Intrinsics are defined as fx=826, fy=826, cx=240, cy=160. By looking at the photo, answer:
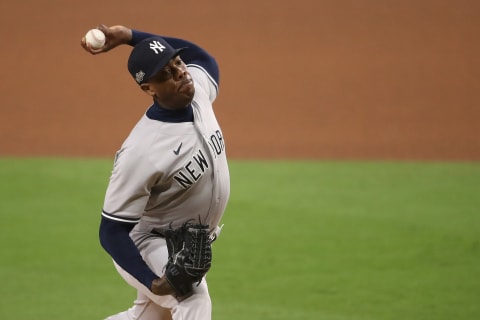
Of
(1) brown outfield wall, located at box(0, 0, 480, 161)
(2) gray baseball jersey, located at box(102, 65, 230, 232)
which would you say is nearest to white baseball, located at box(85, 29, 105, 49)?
(2) gray baseball jersey, located at box(102, 65, 230, 232)

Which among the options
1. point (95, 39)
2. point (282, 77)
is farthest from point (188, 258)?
point (282, 77)

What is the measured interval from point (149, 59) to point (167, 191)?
0.65m

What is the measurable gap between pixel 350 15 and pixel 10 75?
613cm

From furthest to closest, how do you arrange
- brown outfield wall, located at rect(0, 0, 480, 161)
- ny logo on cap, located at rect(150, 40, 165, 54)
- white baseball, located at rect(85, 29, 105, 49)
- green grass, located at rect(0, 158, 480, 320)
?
1. brown outfield wall, located at rect(0, 0, 480, 161)
2. green grass, located at rect(0, 158, 480, 320)
3. white baseball, located at rect(85, 29, 105, 49)
4. ny logo on cap, located at rect(150, 40, 165, 54)

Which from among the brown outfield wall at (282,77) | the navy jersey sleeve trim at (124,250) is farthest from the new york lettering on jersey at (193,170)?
the brown outfield wall at (282,77)

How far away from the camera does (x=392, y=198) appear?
8836mm

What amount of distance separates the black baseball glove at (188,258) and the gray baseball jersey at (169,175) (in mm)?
195

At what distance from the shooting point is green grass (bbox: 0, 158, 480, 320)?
6145mm

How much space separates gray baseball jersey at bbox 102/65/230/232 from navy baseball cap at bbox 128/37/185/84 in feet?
0.79

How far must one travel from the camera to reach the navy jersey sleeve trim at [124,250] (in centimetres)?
394

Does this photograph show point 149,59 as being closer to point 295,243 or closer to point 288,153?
point 295,243

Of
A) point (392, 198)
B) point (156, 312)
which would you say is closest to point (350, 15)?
point (392, 198)

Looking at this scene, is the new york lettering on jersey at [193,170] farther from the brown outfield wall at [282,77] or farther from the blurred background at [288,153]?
the brown outfield wall at [282,77]

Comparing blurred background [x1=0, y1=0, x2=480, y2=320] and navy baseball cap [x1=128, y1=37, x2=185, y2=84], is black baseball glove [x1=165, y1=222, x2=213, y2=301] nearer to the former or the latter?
navy baseball cap [x1=128, y1=37, x2=185, y2=84]
